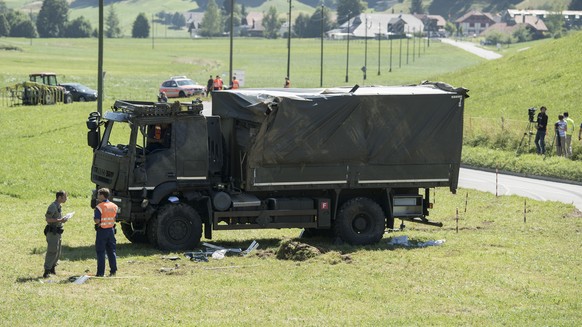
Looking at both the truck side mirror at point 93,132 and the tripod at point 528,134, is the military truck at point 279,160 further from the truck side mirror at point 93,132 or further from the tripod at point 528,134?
the tripod at point 528,134

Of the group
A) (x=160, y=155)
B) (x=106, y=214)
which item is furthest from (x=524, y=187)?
(x=106, y=214)

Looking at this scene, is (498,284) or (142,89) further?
(142,89)

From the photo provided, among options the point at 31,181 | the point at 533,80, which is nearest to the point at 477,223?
the point at 31,181

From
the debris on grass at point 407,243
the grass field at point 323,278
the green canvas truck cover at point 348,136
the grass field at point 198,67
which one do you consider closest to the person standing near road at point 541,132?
the grass field at point 323,278

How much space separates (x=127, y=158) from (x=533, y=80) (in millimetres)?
51000

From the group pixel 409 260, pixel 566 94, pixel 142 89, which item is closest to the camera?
pixel 409 260

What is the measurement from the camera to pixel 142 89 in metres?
92.3

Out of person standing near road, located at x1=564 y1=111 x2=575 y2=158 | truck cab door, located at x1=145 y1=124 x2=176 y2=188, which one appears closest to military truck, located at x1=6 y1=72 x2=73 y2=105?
person standing near road, located at x1=564 y1=111 x2=575 y2=158

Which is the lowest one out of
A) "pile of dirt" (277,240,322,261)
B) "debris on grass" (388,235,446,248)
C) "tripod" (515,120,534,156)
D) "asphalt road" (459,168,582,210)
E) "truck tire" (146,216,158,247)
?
"asphalt road" (459,168,582,210)

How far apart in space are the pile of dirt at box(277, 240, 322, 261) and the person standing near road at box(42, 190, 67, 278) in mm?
4977

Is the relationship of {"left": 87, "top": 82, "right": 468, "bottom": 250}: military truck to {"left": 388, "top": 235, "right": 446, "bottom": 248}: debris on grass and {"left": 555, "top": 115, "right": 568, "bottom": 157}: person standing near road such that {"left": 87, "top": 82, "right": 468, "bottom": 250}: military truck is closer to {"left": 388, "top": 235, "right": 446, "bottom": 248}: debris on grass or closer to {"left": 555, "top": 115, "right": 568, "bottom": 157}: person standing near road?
{"left": 388, "top": 235, "right": 446, "bottom": 248}: debris on grass

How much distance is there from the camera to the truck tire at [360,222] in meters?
24.5

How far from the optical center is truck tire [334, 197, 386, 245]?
2447 cm

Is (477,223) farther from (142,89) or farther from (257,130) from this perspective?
(142,89)
